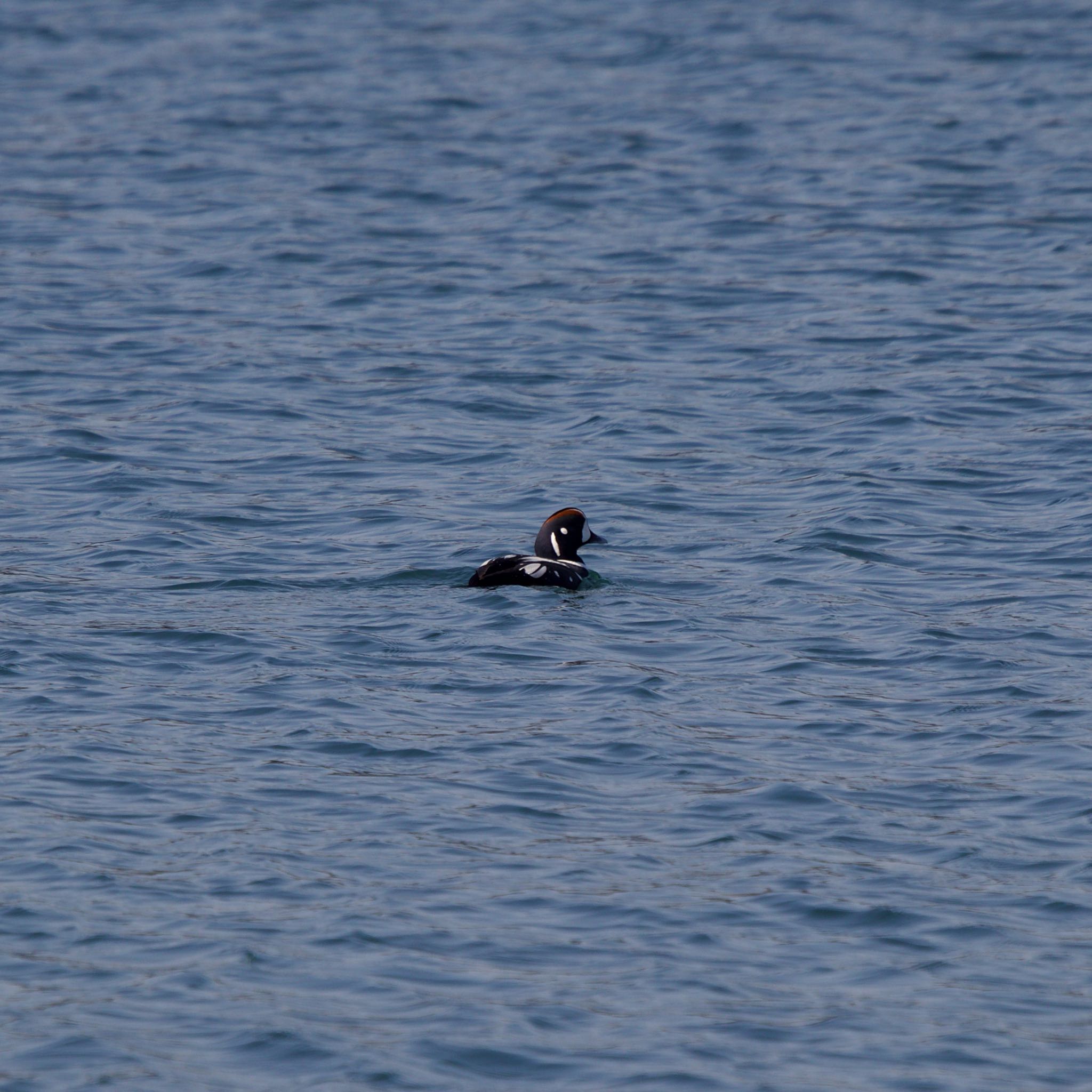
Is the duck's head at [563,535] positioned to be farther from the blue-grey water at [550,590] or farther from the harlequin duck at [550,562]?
the blue-grey water at [550,590]

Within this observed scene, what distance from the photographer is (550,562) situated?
13242 mm

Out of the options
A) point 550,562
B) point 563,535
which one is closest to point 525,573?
point 550,562

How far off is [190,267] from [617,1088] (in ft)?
55.8

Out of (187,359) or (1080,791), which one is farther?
(187,359)

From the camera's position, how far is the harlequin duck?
1305 centimetres

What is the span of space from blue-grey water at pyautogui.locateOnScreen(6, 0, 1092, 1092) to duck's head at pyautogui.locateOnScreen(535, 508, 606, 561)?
0.34m

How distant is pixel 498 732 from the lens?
10648 millimetres

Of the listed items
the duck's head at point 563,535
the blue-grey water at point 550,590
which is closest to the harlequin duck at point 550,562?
the duck's head at point 563,535

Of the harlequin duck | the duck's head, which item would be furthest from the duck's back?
the duck's head

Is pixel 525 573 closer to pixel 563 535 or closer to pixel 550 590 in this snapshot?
pixel 550 590

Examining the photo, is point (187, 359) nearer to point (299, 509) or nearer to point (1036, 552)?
point (299, 509)

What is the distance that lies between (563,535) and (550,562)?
271mm

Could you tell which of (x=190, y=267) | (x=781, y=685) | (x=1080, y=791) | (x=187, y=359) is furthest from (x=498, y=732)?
(x=190, y=267)

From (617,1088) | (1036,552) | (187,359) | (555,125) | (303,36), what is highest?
(303,36)
